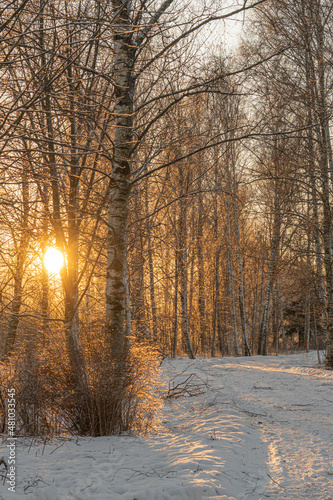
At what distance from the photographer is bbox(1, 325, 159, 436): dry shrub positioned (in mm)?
4480

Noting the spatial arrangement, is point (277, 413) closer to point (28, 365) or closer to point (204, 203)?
point (28, 365)

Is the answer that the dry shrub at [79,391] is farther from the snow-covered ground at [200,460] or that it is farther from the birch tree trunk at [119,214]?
the birch tree trunk at [119,214]

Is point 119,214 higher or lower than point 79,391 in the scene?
higher

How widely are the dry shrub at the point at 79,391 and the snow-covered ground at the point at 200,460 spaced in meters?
0.30

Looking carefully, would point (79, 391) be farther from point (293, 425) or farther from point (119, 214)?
point (293, 425)

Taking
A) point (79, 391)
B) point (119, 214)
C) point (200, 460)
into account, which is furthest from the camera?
point (119, 214)

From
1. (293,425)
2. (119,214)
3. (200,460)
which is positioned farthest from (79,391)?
(293,425)

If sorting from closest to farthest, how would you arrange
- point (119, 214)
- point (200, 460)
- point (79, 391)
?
point (200, 460), point (79, 391), point (119, 214)

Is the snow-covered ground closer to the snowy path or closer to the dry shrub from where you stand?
the snowy path

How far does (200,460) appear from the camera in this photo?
3.67m

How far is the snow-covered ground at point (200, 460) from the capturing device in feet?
10.2

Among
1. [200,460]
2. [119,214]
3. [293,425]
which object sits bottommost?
[293,425]

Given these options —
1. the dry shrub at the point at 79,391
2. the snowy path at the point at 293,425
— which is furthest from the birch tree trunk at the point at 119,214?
the snowy path at the point at 293,425

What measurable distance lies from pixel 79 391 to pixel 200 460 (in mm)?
1586
